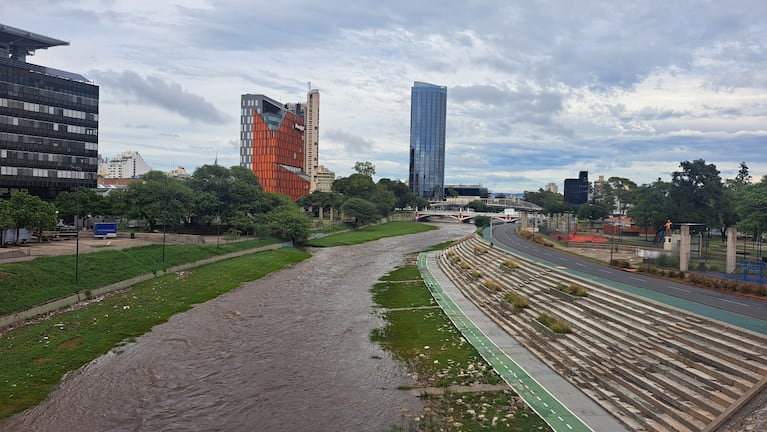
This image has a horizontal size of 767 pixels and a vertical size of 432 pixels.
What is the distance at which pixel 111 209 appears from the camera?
74312 millimetres

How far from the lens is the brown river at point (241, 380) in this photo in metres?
18.6

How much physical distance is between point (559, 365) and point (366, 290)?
25.9 m

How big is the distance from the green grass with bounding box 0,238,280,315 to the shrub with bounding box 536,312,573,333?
111 feet

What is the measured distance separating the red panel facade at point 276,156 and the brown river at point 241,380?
106 m

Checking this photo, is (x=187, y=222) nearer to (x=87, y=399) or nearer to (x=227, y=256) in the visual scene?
(x=227, y=256)

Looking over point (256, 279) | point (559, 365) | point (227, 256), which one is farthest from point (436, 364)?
point (227, 256)

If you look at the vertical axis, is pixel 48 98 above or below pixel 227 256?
above

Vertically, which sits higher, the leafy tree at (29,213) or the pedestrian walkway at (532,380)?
the leafy tree at (29,213)

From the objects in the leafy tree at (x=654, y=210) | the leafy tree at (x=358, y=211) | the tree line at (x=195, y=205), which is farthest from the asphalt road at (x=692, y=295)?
the leafy tree at (x=358, y=211)

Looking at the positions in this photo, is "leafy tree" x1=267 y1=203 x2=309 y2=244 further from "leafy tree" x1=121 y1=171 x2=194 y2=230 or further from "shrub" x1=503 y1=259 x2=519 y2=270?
"shrub" x1=503 y1=259 x2=519 y2=270

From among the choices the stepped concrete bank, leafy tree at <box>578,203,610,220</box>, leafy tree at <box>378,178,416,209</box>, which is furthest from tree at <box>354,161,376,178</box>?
the stepped concrete bank

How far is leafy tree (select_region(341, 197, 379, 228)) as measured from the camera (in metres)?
118

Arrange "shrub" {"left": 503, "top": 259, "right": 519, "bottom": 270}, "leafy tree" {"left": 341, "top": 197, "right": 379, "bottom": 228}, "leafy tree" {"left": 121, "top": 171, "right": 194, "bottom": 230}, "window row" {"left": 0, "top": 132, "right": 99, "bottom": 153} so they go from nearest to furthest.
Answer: "shrub" {"left": 503, "top": 259, "right": 519, "bottom": 270}
"leafy tree" {"left": 121, "top": 171, "right": 194, "bottom": 230}
"window row" {"left": 0, "top": 132, "right": 99, "bottom": 153}
"leafy tree" {"left": 341, "top": 197, "right": 379, "bottom": 228}

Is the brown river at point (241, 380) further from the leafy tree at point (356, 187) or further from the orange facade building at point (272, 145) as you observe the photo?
the orange facade building at point (272, 145)
